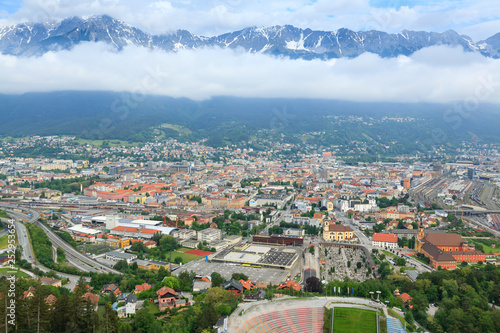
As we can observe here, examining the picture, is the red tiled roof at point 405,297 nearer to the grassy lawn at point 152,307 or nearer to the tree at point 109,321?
the grassy lawn at point 152,307

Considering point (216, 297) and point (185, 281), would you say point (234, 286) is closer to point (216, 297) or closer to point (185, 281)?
point (185, 281)

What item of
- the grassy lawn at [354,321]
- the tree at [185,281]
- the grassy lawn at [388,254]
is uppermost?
the grassy lawn at [354,321]

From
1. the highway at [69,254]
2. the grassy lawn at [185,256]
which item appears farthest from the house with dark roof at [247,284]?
the highway at [69,254]

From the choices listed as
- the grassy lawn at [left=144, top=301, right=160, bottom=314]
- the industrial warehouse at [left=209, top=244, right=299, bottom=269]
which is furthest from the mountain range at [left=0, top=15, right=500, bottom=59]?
the grassy lawn at [left=144, top=301, right=160, bottom=314]

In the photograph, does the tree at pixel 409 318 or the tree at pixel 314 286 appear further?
the tree at pixel 314 286

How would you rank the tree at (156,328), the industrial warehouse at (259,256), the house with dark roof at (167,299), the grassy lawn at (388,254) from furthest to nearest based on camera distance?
1. the grassy lawn at (388,254)
2. the industrial warehouse at (259,256)
3. the house with dark roof at (167,299)
4. the tree at (156,328)

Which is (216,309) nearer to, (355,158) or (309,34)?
(355,158)

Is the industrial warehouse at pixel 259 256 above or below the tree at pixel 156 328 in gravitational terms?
below

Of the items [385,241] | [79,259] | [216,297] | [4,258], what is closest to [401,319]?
[216,297]

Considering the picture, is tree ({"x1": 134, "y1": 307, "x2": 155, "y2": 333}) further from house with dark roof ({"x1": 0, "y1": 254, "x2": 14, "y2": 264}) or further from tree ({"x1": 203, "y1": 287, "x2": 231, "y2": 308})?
house with dark roof ({"x1": 0, "y1": 254, "x2": 14, "y2": 264})
